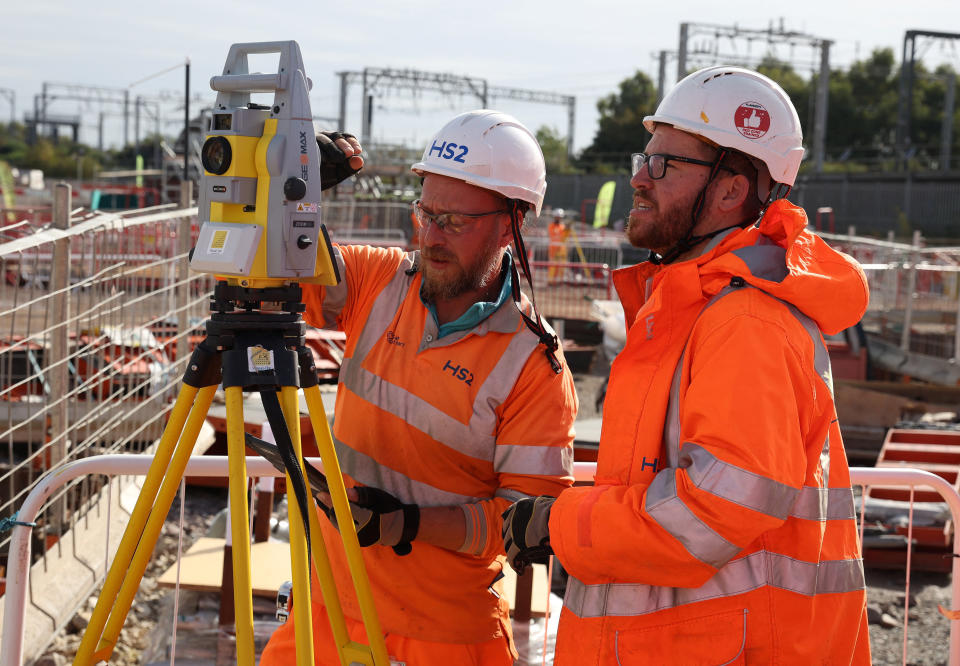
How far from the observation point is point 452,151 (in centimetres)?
248

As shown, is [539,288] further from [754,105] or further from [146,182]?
[146,182]

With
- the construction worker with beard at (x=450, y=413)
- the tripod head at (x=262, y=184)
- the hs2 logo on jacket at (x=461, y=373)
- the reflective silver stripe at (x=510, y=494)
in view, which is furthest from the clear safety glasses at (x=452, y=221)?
the reflective silver stripe at (x=510, y=494)

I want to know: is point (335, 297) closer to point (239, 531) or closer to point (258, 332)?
point (258, 332)

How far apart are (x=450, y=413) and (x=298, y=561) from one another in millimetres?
547

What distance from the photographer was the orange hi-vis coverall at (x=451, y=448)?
2297mm

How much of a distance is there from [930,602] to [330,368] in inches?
193

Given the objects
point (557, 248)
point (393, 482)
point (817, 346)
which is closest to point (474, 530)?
point (393, 482)

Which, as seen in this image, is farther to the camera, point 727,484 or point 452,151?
point 452,151

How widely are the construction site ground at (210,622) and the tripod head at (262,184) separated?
161cm

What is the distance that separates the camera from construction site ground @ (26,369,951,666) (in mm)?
4297

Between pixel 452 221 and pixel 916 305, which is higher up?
pixel 452 221

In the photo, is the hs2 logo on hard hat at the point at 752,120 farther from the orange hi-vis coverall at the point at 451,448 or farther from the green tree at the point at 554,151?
the green tree at the point at 554,151

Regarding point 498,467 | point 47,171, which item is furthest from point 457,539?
point 47,171

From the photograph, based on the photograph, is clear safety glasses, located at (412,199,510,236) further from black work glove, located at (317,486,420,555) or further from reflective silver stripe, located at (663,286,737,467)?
reflective silver stripe, located at (663,286,737,467)
